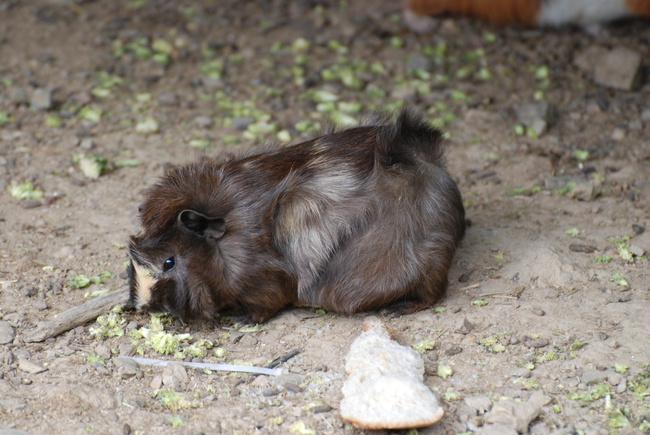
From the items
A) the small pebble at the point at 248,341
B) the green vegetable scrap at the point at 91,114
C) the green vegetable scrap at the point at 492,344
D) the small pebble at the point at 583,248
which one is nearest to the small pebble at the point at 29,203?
the green vegetable scrap at the point at 91,114

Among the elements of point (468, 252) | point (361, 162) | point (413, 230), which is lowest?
point (468, 252)

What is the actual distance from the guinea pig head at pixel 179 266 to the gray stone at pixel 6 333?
0.63m

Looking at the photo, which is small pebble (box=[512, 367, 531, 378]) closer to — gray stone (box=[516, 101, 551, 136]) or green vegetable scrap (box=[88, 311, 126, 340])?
green vegetable scrap (box=[88, 311, 126, 340])

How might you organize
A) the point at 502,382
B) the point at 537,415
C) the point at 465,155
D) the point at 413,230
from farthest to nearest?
1. the point at 465,155
2. the point at 413,230
3. the point at 502,382
4. the point at 537,415

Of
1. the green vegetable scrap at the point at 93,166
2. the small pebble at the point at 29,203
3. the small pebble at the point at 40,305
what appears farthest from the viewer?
the green vegetable scrap at the point at 93,166

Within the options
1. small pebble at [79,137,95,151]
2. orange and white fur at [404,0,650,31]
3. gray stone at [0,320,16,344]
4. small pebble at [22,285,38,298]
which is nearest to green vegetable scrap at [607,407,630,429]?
gray stone at [0,320,16,344]

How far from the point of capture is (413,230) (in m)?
3.99

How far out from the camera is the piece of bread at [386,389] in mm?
3080

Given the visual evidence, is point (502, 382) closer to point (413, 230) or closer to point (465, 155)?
point (413, 230)

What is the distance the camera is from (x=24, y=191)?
526 centimetres

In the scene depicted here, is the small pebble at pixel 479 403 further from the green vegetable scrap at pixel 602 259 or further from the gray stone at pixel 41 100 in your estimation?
the gray stone at pixel 41 100

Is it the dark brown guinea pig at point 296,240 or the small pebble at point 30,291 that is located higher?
the dark brown guinea pig at point 296,240

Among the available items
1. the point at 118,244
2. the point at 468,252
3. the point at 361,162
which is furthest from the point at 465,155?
the point at 118,244

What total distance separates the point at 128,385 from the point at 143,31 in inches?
196
